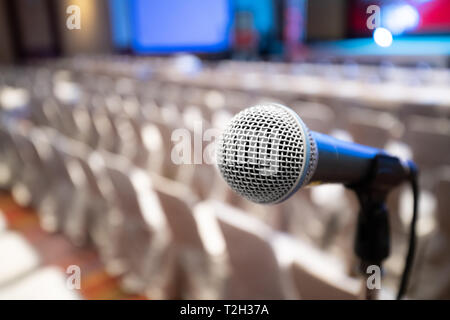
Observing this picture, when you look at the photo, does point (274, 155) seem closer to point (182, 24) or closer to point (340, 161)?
point (340, 161)

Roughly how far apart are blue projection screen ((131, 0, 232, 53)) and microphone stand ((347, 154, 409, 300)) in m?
13.7

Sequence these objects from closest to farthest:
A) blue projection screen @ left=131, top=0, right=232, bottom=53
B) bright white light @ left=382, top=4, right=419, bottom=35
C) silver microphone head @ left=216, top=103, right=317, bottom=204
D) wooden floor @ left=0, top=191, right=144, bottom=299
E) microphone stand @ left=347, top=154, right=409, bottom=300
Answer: silver microphone head @ left=216, top=103, right=317, bottom=204 → microphone stand @ left=347, top=154, right=409, bottom=300 → wooden floor @ left=0, top=191, right=144, bottom=299 → bright white light @ left=382, top=4, right=419, bottom=35 → blue projection screen @ left=131, top=0, right=232, bottom=53

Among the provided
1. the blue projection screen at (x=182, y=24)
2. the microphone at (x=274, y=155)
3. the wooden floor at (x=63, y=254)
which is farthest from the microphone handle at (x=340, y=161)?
the blue projection screen at (x=182, y=24)

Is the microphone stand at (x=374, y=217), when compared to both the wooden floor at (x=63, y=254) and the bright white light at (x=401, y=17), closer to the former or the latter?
the wooden floor at (x=63, y=254)

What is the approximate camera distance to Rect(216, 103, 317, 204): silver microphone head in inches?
24.3

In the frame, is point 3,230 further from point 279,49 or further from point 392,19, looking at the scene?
point 279,49

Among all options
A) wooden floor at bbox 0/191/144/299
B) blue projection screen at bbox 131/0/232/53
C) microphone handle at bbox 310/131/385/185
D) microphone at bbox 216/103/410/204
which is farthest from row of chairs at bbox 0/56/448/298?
blue projection screen at bbox 131/0/232/53

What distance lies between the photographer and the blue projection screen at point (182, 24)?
13.7 meters

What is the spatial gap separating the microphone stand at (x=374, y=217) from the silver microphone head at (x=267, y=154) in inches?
9.0

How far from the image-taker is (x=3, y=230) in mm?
3303

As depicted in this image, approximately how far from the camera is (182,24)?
46.0ft

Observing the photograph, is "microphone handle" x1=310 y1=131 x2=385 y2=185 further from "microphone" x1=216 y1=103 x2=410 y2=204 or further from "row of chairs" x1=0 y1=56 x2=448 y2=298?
"row of chairs" x1=0 y1=56 x2=448 y2=298

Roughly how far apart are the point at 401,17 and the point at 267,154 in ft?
32.4
